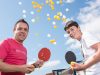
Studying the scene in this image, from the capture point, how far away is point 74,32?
670 cm

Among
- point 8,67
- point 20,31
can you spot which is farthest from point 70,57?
point 8,67

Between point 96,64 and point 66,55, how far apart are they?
888mm

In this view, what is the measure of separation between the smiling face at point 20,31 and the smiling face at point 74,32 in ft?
3.00

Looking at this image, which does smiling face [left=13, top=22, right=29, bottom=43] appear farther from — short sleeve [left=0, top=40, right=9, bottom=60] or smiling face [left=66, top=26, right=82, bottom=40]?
smiling face [left=66, top=26, right=82, bottom=40]

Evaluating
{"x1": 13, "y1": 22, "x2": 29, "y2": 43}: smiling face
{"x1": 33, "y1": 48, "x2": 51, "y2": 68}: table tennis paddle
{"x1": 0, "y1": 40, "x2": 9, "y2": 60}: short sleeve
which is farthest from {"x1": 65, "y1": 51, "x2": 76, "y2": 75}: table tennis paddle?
{"x1": 0, "y1": 40, "x2": 9, "y2": 60}: short sleeve

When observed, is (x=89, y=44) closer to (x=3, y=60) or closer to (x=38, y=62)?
(x=38, y=62)

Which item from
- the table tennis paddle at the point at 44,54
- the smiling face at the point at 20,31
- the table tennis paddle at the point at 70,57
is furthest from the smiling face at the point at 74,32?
the smiling face at the point at 20,31

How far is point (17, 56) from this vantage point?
639cm

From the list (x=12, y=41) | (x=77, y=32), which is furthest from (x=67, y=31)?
(x=12, y=41)

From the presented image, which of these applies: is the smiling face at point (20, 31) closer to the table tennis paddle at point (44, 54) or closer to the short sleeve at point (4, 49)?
the short sleeve at point (4, 49)

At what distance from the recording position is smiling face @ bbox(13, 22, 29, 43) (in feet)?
22.1

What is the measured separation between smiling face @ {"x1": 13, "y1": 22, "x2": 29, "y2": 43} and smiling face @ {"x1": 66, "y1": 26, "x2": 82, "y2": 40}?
0.92 meters

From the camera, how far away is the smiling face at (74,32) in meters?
6.63

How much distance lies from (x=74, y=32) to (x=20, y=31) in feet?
3.70
